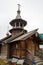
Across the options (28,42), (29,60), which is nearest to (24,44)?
(28,42)

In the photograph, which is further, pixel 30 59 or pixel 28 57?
pixel 28 57

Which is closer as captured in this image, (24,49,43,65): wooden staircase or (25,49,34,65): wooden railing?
(24,49,43,65): wooden staircase

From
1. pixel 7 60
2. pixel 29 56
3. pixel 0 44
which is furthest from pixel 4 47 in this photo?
pixel 29 56

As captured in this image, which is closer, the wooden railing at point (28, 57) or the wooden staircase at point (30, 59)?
the wooden staircase at point (30, 59)

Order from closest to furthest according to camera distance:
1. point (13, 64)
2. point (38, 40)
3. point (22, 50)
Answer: point (13, 64) → point (22, 50) → point (38, 40)

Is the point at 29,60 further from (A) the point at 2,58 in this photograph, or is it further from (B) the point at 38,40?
(B) the point at 38,40

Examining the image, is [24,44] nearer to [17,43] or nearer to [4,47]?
[17,43]

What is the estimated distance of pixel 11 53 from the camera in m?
27.5

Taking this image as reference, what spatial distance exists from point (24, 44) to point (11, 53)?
2.71m

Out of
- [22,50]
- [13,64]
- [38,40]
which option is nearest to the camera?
[13,64]

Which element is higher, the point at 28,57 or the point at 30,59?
the point at 28,57

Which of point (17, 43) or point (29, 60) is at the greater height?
point (17, 43)

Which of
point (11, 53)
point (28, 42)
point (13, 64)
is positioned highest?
point (28, 42)

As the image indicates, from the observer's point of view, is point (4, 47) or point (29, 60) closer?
point (29, 60)
